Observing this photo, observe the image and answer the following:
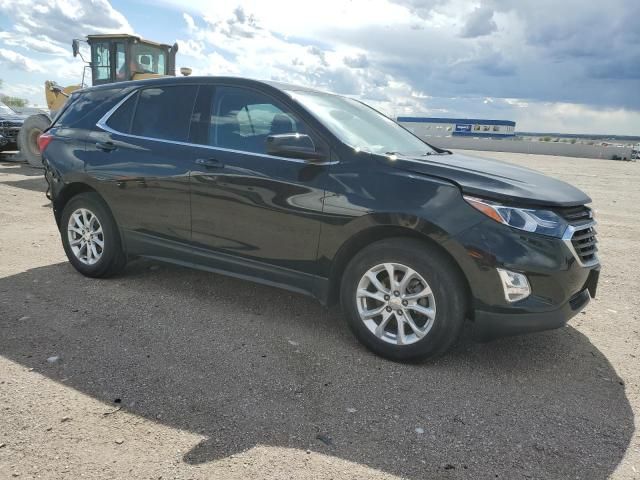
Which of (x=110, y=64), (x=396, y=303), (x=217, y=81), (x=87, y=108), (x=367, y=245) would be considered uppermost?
(x=110, y=64)

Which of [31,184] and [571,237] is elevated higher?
[571,237]

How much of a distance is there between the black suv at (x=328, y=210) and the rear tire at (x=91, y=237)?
2 centimetres

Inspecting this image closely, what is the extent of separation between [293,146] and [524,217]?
156 cm

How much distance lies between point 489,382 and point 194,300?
2553 mm

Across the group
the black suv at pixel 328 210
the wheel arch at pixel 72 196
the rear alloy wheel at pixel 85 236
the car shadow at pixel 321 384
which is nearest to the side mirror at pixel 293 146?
the black suv at pixel 328 210

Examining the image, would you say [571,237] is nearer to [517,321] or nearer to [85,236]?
[517,321]

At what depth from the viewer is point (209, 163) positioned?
4.09m

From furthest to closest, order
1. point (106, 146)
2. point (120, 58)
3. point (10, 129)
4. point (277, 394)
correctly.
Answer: point (10, 129), point (120, 58), point (106, 146), point (277, 394)

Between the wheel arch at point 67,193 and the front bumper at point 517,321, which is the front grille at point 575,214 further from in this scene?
the wheel arch at point 67,193

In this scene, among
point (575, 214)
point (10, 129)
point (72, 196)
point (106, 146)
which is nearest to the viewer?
point (575, 214)

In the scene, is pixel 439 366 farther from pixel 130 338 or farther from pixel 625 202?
pixel 625 202

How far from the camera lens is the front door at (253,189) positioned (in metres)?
3.72

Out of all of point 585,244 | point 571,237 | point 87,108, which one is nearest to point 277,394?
point 571,237

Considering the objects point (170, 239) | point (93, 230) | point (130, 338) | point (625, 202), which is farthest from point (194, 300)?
point (625, 202)
